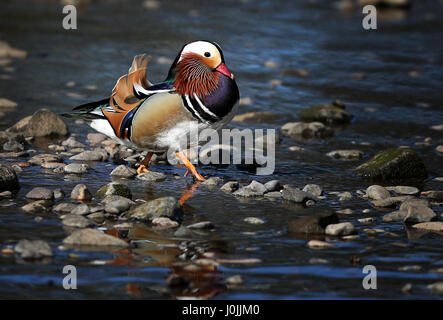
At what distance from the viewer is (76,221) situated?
5855 millimetres

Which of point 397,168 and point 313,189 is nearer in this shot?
point 313,189

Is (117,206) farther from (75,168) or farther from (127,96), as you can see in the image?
(127,96)

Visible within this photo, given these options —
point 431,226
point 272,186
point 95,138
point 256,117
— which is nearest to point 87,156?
point 95,138

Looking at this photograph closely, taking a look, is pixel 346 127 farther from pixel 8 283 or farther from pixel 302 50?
pixel 8 283

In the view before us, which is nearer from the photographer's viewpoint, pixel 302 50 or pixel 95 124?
pixel 95 124

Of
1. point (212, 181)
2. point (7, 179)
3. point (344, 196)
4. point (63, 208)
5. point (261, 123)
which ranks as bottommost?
point (63, 208)

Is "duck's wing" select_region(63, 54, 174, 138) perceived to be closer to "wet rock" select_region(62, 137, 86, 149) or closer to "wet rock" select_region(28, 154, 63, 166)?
"wet rock" select_region(28, 154, 63, 166)

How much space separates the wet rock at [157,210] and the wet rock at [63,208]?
1.54ft

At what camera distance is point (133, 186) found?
7160 mm

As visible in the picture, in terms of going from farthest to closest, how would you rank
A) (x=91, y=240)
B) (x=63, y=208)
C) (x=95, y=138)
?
1. (x=95, y=138)
2. (x=63, y=208)
3. (x=91, y=240)

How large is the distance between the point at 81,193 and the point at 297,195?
1850 millimetres

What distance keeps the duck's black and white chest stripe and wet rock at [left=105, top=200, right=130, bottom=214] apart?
119 centimetres

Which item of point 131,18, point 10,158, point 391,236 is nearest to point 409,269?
point 391,236

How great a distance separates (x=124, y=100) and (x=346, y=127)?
344 cm
